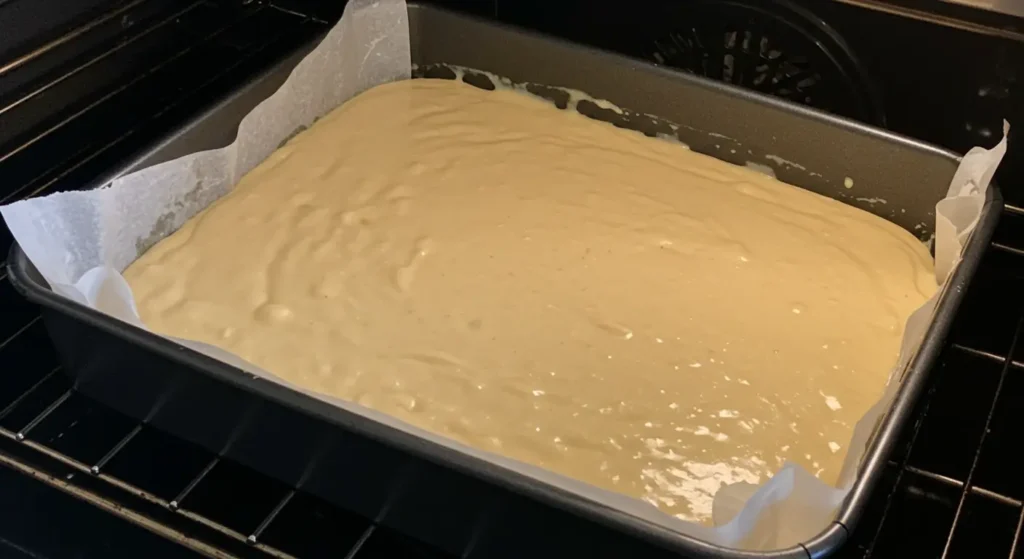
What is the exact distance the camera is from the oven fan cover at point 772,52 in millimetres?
953

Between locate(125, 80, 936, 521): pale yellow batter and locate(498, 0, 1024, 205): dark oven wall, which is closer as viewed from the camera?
locate(125, 80, 936, 521): pale yellow batter

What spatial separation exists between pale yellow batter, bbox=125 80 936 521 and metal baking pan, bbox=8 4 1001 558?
3 centimetres

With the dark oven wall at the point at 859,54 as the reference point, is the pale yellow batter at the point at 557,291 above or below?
below

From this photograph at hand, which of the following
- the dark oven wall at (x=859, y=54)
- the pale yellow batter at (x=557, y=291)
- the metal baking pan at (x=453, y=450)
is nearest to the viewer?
the metal baking pan at (x=453, y=450)

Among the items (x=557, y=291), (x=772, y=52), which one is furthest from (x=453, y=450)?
(x=772, y=52)

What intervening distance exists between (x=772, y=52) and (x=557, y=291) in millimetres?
320

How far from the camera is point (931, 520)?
74cm

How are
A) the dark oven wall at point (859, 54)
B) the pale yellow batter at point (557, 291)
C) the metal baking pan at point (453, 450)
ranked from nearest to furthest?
the metal baking pan at point (453, 450), the pale yellow batter at point (557, 291), the dark oven wall at point (859, 54)

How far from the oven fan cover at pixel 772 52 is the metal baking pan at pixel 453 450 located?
1.5 inches

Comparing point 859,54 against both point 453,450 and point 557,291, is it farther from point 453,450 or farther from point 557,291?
point 453,450

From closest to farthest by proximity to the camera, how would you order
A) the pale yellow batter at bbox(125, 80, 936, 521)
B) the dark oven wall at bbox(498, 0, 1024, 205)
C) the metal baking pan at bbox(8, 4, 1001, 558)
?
the metal baking pan at bbox(8, 4, 1001, 558) → the pale yellow batter at bbox(125, 80, 936, 521) → the dark oven wall at bbox(498, 0, 1024, 205)

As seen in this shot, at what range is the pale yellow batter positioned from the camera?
2.55 feet

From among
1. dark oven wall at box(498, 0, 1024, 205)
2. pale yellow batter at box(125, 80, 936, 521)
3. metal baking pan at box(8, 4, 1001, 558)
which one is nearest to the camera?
metal baking pan at box(8, 4, 1001, 558)

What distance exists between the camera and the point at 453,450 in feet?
2.11
